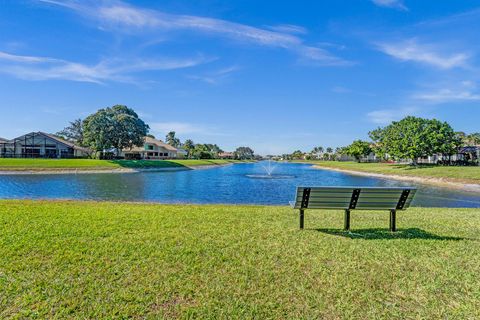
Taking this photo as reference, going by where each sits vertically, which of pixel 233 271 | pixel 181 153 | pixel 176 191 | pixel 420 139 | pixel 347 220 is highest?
pixel 420 139

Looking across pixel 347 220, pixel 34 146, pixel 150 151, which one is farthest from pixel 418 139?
pixel 34 146

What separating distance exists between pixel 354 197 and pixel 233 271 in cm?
350

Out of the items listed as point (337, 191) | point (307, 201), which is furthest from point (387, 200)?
point (307, 201)

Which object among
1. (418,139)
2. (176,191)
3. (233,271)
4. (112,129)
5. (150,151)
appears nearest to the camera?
(233,271)

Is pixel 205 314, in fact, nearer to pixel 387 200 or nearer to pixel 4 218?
pixel 387 200

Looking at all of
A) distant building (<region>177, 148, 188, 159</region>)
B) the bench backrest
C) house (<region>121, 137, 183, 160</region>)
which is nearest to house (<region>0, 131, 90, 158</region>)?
house (<region>121, 137, 183, 160</region>)

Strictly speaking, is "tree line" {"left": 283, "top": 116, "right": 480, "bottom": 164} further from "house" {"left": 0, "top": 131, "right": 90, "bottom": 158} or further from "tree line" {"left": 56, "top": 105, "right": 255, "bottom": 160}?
"house" {"left": 0, "top": 131, "right": 90, "bottom": 158}

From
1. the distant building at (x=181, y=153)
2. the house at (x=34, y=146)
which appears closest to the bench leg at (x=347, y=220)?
the house at (x=34, y=146)

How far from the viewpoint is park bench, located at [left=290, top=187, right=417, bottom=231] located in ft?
21.6

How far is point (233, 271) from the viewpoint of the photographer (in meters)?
4.47

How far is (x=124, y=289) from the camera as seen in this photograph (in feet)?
12.8

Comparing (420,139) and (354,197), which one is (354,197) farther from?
(420,139)

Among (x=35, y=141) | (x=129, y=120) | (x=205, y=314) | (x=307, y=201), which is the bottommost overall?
(x=205, y=314)

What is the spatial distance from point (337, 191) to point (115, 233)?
4.78 m
